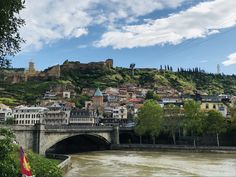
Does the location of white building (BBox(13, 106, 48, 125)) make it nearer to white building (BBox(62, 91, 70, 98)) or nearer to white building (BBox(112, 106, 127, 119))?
white building (BBox(112, 106, 127, 119))

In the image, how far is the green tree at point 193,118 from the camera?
7281 cm

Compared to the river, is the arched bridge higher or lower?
higher

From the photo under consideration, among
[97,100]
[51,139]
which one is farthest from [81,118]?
[51,139]

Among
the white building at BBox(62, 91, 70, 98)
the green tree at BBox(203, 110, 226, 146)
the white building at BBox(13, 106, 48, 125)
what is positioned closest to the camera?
the green tree at BBox(203, 110, 226, 146)

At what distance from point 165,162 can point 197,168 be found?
7283 millimetres

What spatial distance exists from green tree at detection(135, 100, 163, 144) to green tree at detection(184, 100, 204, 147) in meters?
5.31

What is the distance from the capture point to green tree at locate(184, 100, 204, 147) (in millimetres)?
72812

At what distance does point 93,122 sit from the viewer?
11481cm

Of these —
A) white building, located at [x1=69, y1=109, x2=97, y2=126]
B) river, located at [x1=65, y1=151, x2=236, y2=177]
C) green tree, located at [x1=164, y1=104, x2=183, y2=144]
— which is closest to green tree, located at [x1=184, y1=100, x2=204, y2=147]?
green tree, located at [x1=164, y1=104, x2=183, y2=144]

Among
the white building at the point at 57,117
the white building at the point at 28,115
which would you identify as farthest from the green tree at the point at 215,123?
the white building at the point at 28,115

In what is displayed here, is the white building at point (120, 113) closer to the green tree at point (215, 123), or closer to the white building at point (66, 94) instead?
the white building at point (66, 94)

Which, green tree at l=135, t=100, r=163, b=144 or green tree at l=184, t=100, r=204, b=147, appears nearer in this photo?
green tree at l=184, t=100, r=204, b=147

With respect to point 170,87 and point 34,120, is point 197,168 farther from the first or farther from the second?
point 170,87

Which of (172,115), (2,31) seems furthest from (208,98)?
(2,31)
